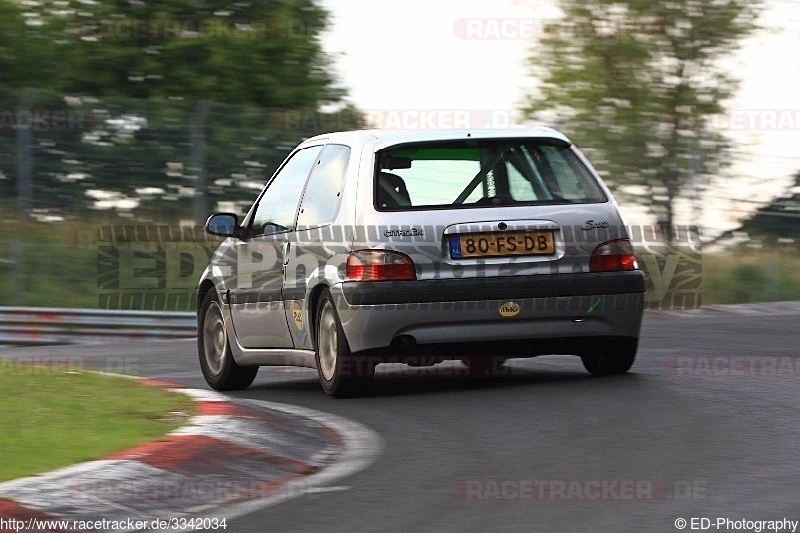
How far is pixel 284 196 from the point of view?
1134 centimetres

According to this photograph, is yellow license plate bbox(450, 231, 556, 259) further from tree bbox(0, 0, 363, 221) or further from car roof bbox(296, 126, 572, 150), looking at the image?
tree bbox(0, 0, 363, 221)

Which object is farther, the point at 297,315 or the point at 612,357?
the point at 612,357

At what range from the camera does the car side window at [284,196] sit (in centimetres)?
1111

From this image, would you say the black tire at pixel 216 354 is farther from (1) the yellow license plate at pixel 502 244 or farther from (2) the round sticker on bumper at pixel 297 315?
(1) the yellow license plate at pixel 502 244

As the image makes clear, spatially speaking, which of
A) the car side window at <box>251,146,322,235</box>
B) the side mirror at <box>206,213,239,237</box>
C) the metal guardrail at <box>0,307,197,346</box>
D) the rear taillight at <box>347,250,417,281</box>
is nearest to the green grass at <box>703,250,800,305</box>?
the metal guardrail at <box>0,307,197,346</box>

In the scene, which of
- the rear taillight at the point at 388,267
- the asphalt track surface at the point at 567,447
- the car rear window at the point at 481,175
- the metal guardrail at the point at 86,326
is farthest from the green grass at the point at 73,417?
the metal guardrail at the point at 86,326

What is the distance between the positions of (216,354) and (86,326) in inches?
329

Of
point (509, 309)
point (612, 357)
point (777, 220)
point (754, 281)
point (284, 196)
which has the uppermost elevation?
point (284, 196)

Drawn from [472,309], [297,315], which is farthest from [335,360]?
[472,309]

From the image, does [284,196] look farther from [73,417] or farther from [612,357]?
[73,417]

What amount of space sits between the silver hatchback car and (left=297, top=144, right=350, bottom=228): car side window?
12mm

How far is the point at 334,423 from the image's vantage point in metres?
9.10

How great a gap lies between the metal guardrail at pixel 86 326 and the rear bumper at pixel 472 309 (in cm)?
1009

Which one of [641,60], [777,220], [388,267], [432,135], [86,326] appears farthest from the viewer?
[641,60]
